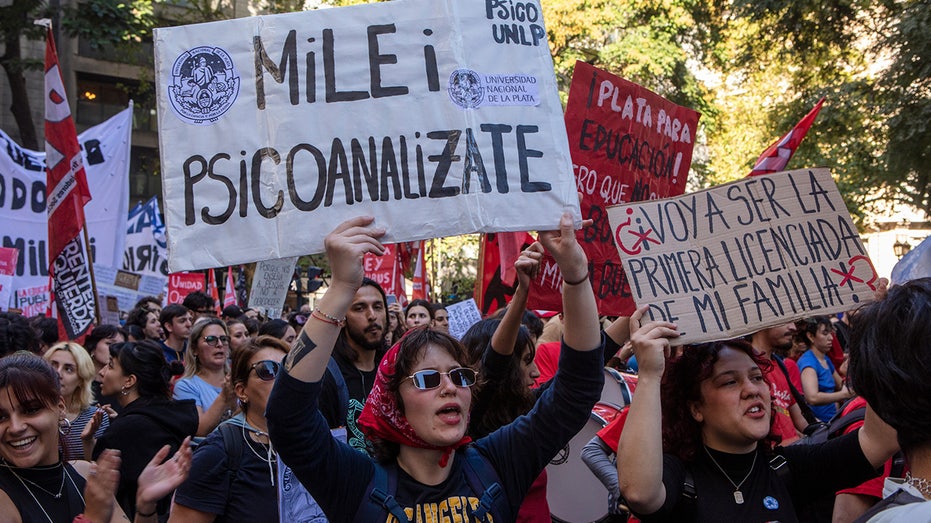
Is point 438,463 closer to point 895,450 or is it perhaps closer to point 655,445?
point 655,445

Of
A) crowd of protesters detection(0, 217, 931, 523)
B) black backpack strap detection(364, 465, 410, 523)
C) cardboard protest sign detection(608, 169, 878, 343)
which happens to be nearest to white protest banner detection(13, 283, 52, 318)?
crowd of protesters detection(0, 217, 931, 523)

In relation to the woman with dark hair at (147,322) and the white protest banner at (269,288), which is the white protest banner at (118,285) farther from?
the white protest banner at (269,288)

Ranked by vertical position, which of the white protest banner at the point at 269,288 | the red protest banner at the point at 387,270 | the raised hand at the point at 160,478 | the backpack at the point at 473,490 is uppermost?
the red protest banner at the point at 387,270

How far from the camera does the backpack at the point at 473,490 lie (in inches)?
112

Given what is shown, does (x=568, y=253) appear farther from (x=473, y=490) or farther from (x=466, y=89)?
(x=473, y=490)

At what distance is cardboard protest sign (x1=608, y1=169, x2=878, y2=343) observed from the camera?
339 centimetres

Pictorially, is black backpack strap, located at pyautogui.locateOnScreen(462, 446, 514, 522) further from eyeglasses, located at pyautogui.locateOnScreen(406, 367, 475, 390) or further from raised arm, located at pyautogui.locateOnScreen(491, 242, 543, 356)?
raised arm, located at pyautogui.locateOnScreen(491, 242, 543, 356)

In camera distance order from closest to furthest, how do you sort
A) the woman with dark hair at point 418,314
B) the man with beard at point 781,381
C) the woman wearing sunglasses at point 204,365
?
the man with beard at point 781,381, the woman wearing sunglasses at point 204,365, the woman with dark hair at point 418,314

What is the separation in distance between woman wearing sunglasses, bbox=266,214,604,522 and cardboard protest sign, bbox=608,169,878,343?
306mm

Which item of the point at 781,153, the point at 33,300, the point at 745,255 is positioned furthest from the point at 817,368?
the point at 33,300

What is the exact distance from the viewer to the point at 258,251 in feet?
10.6

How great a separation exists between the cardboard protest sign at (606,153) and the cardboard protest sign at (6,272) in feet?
19.6

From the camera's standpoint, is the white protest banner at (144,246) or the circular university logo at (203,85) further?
the white protest banner at (144,246)

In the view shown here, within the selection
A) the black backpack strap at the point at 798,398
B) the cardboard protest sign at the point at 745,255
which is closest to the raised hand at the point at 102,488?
the cardboard protest sign at the point at 745,255
